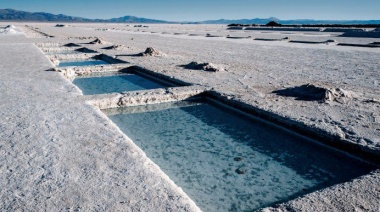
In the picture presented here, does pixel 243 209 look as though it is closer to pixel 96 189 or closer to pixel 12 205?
pixel 96 189

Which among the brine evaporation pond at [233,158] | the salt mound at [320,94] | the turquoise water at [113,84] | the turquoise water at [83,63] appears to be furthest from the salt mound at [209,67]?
the turquoise water at [83,63]

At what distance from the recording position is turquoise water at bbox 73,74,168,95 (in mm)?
6670

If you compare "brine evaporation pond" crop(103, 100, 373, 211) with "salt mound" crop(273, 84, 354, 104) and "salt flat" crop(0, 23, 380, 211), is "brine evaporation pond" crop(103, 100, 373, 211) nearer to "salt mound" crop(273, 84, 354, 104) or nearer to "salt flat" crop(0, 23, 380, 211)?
"salt flat" crop(0, 23, 380, 211)

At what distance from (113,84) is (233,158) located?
4428 millimetres

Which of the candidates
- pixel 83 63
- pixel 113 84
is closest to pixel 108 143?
pixel 113 84

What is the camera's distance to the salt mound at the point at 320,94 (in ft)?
15.8

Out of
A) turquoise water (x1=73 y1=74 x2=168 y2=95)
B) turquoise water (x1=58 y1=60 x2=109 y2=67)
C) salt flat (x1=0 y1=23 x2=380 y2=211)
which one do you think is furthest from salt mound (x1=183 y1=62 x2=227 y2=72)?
turquoise water (x1=58 y1=60 x2=109 y2=67)

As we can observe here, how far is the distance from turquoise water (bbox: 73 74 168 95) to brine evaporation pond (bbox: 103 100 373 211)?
1.79 metres

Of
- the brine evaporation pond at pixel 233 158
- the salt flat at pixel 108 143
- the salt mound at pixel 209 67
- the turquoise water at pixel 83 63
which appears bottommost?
the turquoise water at pixel 83 63

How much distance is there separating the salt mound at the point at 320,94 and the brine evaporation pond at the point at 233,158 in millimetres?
1022

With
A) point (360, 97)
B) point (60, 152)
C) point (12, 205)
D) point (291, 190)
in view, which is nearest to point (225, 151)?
point (291, 190)

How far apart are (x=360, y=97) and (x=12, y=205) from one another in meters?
4.67

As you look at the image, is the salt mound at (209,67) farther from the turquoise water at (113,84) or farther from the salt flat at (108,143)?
the turquoise water at (113,84)

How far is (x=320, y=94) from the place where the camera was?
194 inches
